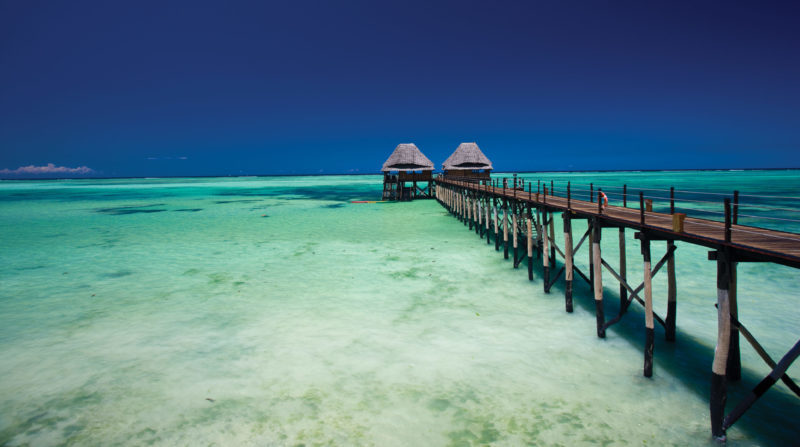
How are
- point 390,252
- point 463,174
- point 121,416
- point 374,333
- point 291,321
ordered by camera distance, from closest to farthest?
point 121,416 < point 374,333 < point 291,321 < point 390,252 < point 463,174

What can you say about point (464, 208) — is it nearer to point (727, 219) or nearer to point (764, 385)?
point (727, 219)

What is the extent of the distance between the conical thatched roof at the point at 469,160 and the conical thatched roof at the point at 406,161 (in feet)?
7.18

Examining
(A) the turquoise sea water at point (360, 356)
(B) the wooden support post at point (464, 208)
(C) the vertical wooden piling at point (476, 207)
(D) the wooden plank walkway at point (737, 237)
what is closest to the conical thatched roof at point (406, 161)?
(B) the wooden support post at point (464, 208)

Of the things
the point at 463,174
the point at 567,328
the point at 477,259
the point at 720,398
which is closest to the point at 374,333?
the point at 567,328

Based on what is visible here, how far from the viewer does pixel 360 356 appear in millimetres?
6668

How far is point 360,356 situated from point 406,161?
30591mm

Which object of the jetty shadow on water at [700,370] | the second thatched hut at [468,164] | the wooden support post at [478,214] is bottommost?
the jetty shadow on water at [700,370]

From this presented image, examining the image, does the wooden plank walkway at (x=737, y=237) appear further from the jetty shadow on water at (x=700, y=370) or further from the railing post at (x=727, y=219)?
the jetty shadow on water at (x=700, y=370)

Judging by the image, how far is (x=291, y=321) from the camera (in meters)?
8.23

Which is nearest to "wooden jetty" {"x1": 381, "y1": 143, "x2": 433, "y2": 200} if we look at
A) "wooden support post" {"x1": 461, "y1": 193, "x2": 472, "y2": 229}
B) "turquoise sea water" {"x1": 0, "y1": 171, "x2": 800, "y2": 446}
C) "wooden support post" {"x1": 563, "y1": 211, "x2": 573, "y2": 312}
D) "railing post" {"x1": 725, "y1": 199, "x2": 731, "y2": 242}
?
"wooden support post" {"x1": 461, "y1": 193, "x2": 472, "y2": 229}

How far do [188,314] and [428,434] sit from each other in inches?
240

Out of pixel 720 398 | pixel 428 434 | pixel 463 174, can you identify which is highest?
pixel 463 174

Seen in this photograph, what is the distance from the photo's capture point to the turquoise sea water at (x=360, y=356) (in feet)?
16.0

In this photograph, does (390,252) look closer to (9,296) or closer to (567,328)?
(567,328)
